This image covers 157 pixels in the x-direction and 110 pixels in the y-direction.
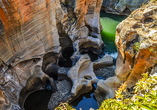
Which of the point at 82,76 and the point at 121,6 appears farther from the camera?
the point at 121,6

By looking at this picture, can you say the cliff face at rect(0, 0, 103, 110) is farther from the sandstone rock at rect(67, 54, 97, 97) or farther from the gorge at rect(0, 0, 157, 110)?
the sandstone rock at rect(67, 54, 97, 97)

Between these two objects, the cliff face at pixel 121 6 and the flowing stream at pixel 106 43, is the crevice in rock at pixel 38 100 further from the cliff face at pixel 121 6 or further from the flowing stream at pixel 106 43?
the cliff face at pixel 121 6

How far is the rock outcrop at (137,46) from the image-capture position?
4953 mm

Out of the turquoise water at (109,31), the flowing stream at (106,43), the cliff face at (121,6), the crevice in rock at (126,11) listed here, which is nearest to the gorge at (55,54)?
the flowing stream at (106,43)

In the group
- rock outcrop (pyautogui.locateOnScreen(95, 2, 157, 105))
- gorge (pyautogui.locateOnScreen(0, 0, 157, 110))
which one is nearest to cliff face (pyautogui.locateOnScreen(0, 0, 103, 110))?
gorge (pyautogui.locateOnScreen(0, 0, 157, 110))

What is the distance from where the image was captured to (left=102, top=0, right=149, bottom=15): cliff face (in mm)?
21573

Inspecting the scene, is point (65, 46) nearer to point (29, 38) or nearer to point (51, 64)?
point (51, 64)

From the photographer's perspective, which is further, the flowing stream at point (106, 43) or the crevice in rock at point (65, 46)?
the crevice in rock at point (65, 46)

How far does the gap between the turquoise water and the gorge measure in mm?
1996

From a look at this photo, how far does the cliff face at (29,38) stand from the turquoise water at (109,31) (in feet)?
14.4

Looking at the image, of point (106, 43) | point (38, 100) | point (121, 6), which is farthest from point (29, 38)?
point (121, 6)

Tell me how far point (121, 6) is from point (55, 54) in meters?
18.3

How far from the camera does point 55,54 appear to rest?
32.8ft

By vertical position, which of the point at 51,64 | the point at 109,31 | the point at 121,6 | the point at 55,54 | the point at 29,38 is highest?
the point at 29,38
